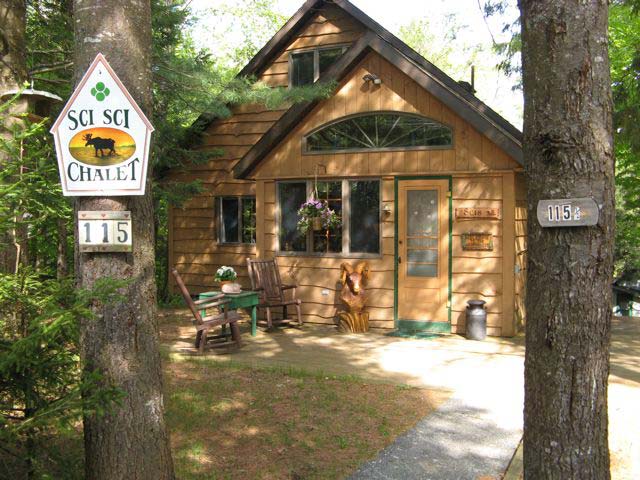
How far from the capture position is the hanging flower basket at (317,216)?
10.0 m

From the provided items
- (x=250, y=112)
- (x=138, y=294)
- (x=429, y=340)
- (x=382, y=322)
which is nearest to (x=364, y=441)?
(x=138, y=294)

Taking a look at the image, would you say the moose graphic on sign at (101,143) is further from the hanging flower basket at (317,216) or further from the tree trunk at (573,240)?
the hanging flower basket at (317,216)

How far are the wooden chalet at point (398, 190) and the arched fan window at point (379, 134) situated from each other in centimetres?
2

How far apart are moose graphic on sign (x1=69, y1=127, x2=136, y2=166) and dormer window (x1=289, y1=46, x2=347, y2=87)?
9.23 meters

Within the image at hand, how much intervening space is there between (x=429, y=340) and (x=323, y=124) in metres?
3.99

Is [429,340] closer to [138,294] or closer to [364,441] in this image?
[364,441]

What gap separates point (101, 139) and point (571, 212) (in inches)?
94.4

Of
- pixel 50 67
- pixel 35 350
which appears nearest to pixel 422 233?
pixel 50 67

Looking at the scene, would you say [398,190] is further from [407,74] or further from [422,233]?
[407,74]

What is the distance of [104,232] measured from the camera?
321 cm

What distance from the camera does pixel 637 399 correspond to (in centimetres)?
581

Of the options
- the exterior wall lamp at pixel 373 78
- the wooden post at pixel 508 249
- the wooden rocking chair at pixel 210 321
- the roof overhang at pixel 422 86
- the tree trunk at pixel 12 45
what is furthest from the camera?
Answer: the exterior wall lamp at pixel 373 78

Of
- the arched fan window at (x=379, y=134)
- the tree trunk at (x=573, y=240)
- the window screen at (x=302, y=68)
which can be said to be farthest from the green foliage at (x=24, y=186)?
the window screen at (x=302, y=68)

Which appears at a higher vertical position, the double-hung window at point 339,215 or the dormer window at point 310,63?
the dormer window at point 310,63
